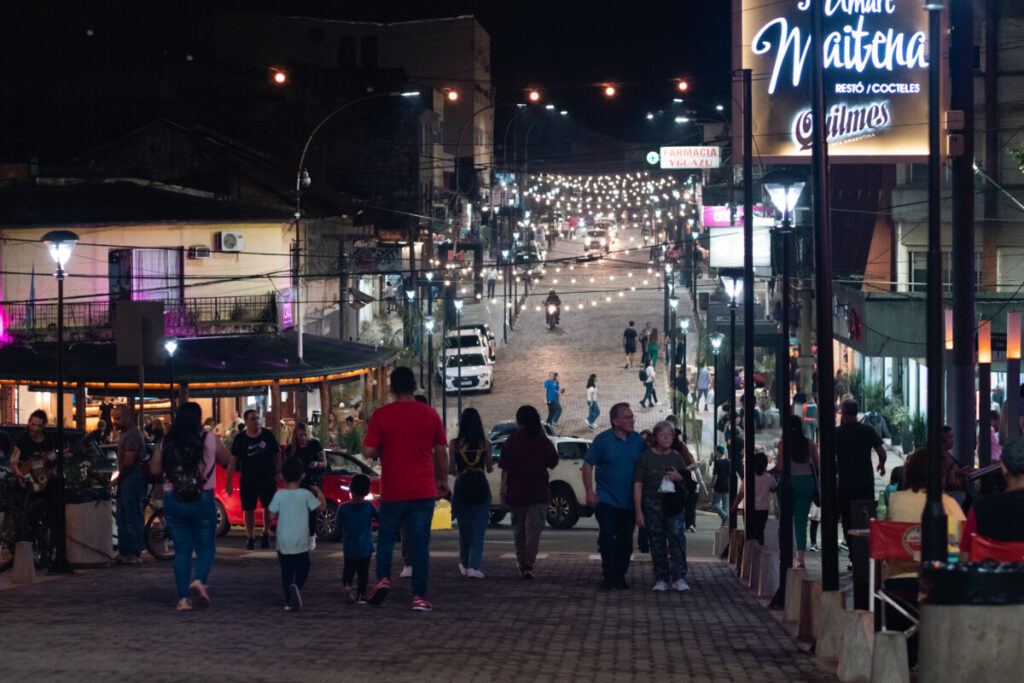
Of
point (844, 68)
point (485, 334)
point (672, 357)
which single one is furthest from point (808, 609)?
point (485, 334)

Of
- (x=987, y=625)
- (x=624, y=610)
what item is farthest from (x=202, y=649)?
(x=987, y=625)

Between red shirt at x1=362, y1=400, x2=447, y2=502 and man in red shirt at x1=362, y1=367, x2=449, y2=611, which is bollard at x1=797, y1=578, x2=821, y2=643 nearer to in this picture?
man in red shirt at x1=362, y1=367, x2=449, y2=611

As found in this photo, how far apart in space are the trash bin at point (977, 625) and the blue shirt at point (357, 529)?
557cm

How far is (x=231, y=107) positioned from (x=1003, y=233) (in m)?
40.1

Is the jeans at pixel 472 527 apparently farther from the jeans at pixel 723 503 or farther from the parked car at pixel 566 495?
the jeans at pixel 723 503

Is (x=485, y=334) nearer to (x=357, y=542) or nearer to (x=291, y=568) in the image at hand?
(x=357, y=542)

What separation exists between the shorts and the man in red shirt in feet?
20.3

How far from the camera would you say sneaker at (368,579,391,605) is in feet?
37.3

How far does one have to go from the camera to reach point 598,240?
110375 mm

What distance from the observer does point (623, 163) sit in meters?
188

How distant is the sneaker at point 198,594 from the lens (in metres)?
11.1

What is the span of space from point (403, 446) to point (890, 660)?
434cm

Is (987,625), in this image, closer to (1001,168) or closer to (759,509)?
(759,509)

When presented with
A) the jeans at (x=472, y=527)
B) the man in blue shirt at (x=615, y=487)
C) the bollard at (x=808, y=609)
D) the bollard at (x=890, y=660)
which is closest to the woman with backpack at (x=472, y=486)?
the jeans at (x=472, y=527)
